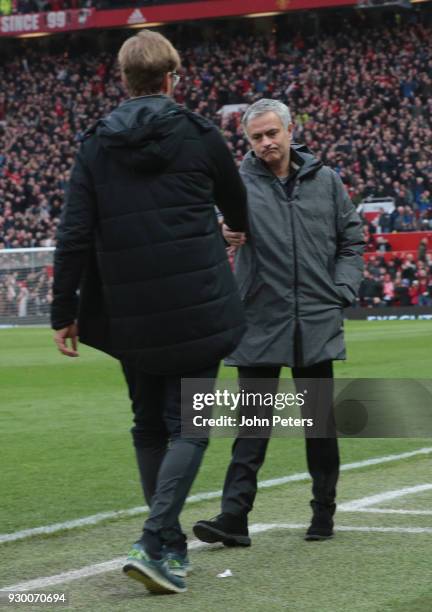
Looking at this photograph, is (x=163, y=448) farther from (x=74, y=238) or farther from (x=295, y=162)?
(x=295, y=162)

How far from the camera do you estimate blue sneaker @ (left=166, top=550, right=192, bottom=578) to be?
4566 mm

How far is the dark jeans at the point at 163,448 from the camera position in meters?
4.48

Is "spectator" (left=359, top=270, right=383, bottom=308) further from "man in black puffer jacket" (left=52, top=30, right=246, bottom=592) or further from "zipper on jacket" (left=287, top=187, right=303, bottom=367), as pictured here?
"man in black puffer jacket" (left=52, top=30, right=246, bottom=592)

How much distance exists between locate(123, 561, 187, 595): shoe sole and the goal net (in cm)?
2611

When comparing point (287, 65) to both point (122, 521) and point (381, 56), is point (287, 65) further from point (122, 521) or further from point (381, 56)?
point (122, 521)

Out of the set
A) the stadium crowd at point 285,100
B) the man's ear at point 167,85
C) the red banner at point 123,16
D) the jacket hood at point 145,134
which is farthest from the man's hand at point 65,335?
the red banner at point 123,16

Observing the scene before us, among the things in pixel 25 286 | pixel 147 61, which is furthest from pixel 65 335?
pixel 25 286

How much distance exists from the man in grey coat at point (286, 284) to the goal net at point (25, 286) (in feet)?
82.1

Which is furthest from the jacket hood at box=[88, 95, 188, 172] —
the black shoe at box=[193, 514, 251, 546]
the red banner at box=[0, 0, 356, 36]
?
the red banner at box=[0, 0, 356, 36]

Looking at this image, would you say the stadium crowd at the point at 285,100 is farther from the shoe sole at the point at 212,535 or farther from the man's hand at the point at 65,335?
the man's hand at the point at 65,335

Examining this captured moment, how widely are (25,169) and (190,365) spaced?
38487 mm

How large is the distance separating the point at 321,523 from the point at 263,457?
360mm

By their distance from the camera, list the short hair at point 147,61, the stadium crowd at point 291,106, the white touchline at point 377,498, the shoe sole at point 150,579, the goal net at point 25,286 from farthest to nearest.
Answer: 1. the stadium crowd at point 291,106
2. the goal net at point 25,286
3. the white touchline at point 377,498
4. the short hair at point 147,61
5. the shoe sole at point 150,579

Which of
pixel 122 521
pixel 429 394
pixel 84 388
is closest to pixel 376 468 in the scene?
pixel 122 521
